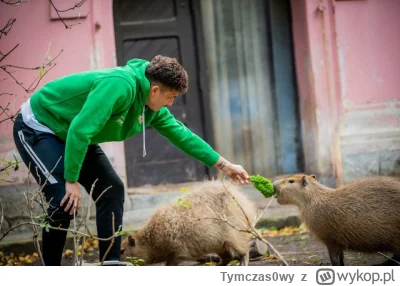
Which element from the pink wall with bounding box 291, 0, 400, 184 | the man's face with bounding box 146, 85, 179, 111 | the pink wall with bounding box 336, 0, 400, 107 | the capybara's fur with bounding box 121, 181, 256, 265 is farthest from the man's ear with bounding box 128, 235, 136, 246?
the pink wall with bounding box 336, 0, 400, 107

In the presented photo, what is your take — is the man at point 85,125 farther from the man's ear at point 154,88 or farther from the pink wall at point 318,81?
the pink wall at point 318,81

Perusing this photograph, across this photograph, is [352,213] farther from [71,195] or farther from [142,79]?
[71,195]

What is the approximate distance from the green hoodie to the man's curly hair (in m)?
0.05

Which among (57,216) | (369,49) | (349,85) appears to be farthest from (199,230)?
(369,49)

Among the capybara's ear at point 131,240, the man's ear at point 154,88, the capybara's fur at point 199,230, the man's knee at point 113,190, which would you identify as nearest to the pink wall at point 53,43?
the capybara's ear at point 131,240

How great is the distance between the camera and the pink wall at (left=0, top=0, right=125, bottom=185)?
7.28 m

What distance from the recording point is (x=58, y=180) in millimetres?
5191

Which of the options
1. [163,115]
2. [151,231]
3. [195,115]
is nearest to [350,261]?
[151,231]

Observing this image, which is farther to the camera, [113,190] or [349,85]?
[349,85]

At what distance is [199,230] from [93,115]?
5.81ft

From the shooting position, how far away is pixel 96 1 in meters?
8.21

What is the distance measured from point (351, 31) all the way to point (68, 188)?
163 inches

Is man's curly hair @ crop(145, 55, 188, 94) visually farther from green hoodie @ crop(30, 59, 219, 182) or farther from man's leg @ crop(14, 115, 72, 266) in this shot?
man's leg @ crop(14, 115, 72, 266)
